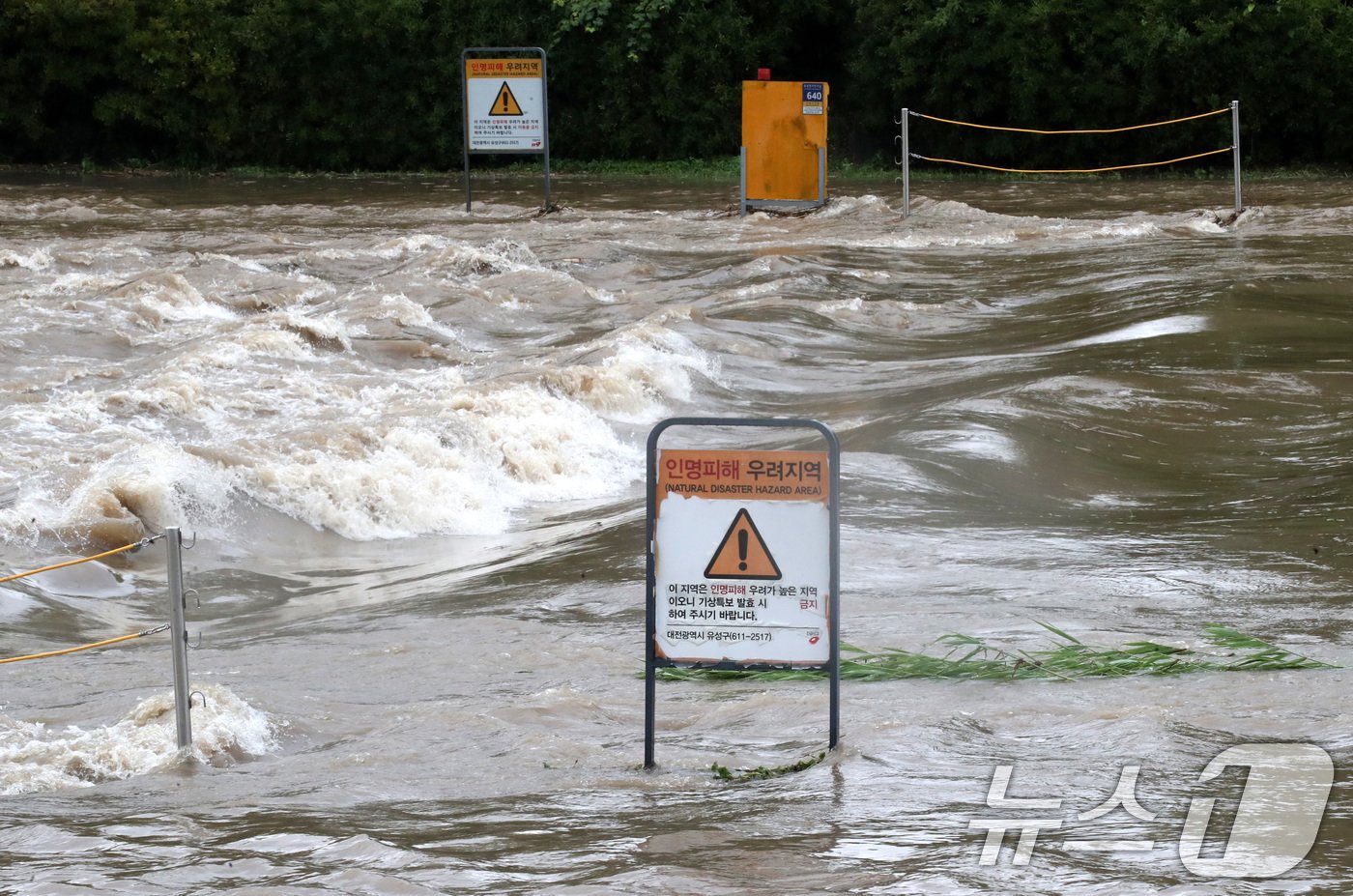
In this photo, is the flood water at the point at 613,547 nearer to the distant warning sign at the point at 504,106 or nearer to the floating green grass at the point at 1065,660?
the floating green grass at the point at 1065,660

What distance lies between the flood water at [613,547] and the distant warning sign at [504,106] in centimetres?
470

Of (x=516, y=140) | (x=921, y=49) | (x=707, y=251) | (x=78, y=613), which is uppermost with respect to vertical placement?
(x=921, y=49)

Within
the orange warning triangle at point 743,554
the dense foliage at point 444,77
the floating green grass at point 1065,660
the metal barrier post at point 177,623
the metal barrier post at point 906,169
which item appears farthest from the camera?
the dense foliage at point 444,77

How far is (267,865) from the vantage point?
4406 millimetres

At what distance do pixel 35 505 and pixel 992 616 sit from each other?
5.64 meters

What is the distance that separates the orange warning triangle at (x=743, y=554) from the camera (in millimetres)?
4973

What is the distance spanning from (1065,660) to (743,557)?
1711mm

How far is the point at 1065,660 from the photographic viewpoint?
6.07 m

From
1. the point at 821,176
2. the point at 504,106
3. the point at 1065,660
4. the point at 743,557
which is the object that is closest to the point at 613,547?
the point at 1065,660

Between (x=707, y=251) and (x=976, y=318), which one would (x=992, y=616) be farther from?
(x=707, y=251)

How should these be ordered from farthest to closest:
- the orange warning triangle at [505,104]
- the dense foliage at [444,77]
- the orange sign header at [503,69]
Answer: the dense foliage at [444,77]
the orange warning triangle at [505,104]
the orange sign header at [503,69]

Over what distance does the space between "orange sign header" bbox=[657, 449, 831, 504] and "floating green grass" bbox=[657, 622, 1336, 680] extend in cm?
106

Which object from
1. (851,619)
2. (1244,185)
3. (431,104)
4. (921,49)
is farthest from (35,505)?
(431,104)

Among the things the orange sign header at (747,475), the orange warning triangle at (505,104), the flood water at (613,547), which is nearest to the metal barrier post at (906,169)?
the flood water at (613,547)
